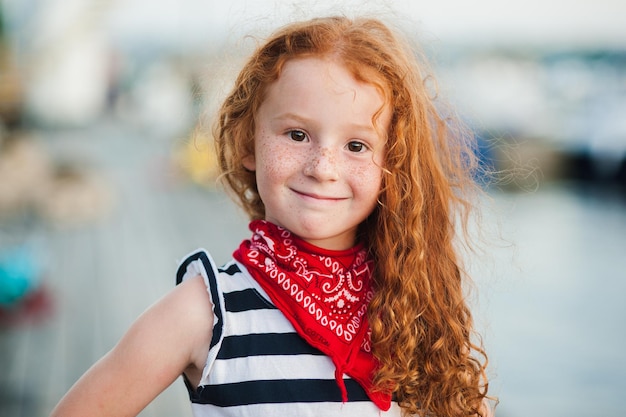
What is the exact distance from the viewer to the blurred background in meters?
2.40

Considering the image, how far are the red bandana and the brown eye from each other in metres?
0.17

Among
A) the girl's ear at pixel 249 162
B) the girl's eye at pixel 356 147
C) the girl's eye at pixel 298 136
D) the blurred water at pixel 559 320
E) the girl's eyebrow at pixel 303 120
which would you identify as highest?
the girl's eyebrow at pixel 303 120

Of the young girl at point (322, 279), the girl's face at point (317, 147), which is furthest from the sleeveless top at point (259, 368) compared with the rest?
the girl's face at point (317, 147)

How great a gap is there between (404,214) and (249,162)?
287 mm

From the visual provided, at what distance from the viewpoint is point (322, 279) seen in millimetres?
1226

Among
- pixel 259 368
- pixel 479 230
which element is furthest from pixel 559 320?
pixel 259 368

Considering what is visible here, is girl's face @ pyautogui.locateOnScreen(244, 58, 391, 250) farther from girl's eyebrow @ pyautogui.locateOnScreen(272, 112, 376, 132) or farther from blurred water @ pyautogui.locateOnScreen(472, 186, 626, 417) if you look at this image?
blurred water @ pyautogui.locateOnScreen(472, 186, 626, 417)

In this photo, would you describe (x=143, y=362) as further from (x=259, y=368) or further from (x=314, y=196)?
(x=314, y=196)

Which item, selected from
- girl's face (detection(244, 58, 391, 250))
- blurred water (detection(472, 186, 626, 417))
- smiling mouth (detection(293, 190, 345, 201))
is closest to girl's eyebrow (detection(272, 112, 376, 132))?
girl's face (detection(244, 58, 391, 250))

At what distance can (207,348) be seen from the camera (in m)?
1.15

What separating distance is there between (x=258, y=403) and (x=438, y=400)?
33 cm

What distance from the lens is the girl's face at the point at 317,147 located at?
3.91 feet

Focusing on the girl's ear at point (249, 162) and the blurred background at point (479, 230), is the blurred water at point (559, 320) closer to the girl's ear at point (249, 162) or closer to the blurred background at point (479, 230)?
the blurred background at point (479, 230)

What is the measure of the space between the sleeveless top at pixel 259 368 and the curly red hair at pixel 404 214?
92mm
